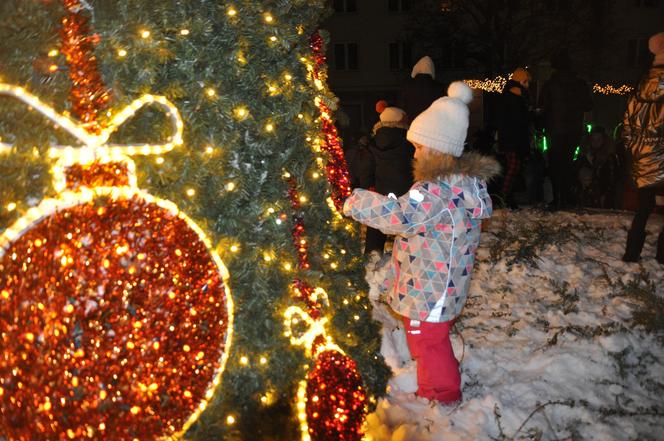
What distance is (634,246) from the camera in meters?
6.58

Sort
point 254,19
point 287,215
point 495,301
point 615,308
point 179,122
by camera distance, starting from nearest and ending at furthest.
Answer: point 179,122
point 254,19
point 287,215
point 615,308
point 495,301

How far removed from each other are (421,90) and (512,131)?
265 centimetres

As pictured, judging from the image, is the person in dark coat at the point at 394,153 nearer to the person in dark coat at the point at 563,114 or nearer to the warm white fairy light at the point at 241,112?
the person in dark coat at the point at 563,114

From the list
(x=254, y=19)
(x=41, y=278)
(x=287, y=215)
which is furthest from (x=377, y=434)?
(x=254, y=19)

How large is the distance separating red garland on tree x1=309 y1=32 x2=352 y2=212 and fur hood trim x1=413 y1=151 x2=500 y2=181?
495 millimetres

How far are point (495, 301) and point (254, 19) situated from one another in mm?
4047

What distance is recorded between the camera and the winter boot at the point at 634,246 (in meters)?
6.54

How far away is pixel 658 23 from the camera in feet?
101

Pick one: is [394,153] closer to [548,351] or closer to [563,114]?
[548,351]

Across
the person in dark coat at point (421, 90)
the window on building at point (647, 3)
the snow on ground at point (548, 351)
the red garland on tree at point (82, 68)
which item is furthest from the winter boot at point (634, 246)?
the window on building at point (647, 3)

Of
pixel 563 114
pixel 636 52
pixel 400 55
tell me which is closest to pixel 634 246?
pixel 563 114

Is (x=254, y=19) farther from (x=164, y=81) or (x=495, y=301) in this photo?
(x=495, y=301)

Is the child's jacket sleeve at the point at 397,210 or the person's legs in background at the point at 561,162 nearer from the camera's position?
the child's jacket sleeve at the point at 397,210

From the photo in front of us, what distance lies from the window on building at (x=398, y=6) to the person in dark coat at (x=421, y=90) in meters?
25.0
